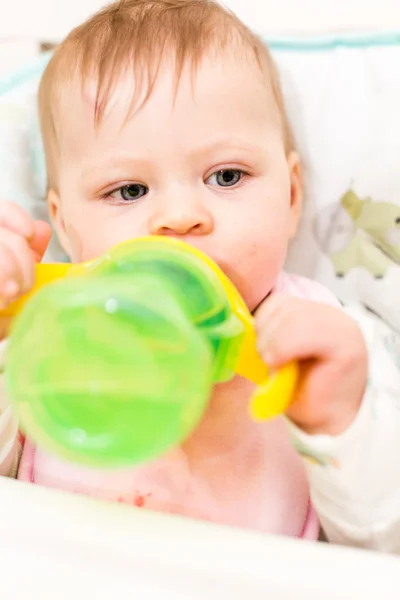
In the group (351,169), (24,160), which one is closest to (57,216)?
(24,160)

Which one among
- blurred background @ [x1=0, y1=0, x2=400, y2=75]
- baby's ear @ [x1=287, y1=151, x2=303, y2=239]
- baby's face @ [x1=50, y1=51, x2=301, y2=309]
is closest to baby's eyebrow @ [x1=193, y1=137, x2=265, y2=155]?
baby's face @ [x1=50, y1=51, x2=301, y2=309]

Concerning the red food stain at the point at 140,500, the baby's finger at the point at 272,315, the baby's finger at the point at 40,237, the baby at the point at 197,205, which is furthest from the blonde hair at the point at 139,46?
the red food stain at the point at 140,500

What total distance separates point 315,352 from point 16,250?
0.71 feet

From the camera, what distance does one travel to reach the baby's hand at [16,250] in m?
0.45

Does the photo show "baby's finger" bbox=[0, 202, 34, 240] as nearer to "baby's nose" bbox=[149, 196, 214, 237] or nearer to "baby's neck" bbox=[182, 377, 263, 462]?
"baby's nose" bbox=[149, 196, 214, 237]

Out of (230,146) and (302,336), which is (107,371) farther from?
(230,146)

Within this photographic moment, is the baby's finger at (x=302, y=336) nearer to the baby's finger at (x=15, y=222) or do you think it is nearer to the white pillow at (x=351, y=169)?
the baby's finger at (x=15, y=222)

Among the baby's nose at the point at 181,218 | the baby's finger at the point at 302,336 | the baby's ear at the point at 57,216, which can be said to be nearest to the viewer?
the baby's finger at the point at 302,336

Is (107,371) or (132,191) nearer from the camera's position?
(107,371)

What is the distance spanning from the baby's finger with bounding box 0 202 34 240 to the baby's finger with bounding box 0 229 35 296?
2 centimetres

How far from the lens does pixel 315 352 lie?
17.2 inches

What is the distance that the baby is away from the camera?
520mm

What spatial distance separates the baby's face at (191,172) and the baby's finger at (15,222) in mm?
82

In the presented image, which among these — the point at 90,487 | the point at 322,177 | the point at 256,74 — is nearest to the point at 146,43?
the point at 256,74
